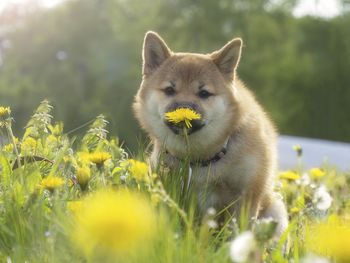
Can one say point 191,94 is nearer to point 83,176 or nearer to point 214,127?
point 214,127

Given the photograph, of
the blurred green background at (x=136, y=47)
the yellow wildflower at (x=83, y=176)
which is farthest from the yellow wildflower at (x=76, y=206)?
the blurred green background at (x=136, y=47)

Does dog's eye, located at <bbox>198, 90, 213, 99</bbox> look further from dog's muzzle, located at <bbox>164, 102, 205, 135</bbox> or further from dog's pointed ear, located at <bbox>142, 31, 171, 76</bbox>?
dog's pointed ear, located at <bbox>142, 31, 171, 76</bbox>

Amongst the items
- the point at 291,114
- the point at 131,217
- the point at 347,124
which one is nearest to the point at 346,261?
the point at 131,217

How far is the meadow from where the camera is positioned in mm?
1950

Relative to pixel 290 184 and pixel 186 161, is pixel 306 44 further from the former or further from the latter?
pixel 186 161

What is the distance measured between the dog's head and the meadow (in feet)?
1.55

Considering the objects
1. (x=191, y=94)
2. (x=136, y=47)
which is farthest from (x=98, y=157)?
(x=136, y=47)

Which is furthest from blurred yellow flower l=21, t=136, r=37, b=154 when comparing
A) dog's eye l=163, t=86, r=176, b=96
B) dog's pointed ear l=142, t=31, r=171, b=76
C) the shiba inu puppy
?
dog's pointed ear l=142, t=31, r=171, b=76

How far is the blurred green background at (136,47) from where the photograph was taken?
80.9 feet

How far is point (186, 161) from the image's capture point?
142 inches

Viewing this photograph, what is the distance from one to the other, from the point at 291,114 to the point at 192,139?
67.1 ft

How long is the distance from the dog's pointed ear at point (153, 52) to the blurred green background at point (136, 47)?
19.2 meters

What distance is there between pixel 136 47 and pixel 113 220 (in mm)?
26208

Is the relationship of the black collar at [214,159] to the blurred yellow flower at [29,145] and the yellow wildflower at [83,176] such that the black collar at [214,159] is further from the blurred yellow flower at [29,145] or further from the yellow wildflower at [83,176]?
the yellow wildflower at [83,176]
